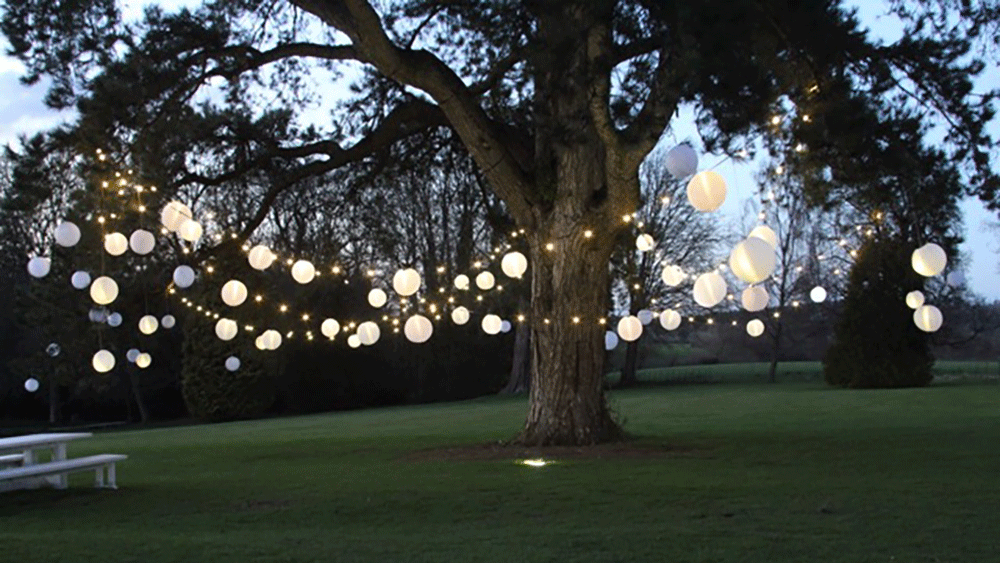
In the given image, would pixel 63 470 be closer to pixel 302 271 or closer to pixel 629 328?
pixel 302 271

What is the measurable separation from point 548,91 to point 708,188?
1.79 m

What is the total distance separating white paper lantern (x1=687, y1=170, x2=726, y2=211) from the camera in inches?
353

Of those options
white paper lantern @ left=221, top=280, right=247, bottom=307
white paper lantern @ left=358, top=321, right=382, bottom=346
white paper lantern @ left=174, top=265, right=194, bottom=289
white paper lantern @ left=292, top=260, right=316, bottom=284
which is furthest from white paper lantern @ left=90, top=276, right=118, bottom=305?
white paper lantern @ left=358, top=321, right=382, bottom=346

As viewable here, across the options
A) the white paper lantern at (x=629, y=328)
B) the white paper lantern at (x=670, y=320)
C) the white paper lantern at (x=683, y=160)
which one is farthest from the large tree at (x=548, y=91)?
the white paper lantern at (x=670, y=320)

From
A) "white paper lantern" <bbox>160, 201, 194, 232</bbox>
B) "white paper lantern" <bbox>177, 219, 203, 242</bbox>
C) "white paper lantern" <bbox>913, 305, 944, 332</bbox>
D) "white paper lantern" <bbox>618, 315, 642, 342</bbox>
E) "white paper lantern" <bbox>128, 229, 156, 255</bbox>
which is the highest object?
"white paper lantern" <bbox>160, 201, 194, 232</bbox>

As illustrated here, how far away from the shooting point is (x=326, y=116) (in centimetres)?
1448

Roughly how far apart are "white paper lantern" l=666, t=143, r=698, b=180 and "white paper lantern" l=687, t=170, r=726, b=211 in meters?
0.11

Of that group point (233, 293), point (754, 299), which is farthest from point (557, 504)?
point (233, 293)

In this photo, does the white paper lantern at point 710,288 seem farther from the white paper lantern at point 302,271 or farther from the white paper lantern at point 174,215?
the white paper lantern at point 174,215

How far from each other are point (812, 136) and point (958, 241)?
324 centimetres

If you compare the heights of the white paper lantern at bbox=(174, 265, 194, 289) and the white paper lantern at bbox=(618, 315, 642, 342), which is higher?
the white paper lantern at bbox=(174, 265, 194, 289)

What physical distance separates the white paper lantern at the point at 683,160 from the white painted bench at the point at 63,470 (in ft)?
18.3

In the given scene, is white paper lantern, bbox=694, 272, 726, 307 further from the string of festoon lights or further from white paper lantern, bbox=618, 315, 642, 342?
white paper lantern, bbox=618, 315, 642, 342

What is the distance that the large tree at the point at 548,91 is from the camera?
848cm
